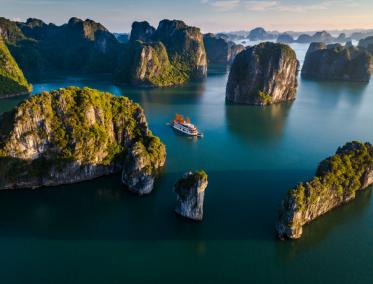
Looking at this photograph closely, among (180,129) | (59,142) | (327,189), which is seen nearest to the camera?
(327,189)

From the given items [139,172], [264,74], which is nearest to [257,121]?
[264,74]

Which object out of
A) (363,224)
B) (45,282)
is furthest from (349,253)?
(45,282)

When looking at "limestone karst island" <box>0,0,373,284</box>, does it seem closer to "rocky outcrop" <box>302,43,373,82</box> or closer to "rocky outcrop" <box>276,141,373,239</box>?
"rocky outcrop" <box>276,141,373,239</box>

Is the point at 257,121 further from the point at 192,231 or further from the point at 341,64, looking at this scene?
the point at 341,64

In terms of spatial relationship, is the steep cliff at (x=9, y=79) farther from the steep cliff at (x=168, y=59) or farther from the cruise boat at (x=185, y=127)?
the cruise boat at (x=185, y=127)

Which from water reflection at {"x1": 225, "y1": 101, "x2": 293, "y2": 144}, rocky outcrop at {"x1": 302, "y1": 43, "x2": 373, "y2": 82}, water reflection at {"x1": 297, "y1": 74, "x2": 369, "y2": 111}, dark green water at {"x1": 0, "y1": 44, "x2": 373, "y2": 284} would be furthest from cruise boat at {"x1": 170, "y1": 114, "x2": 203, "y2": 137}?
rocky outcrop at {"x1": 302, "y1": 43, "x2": 373, "y2": 82}

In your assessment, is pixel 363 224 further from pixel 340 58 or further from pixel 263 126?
pixel 340 58

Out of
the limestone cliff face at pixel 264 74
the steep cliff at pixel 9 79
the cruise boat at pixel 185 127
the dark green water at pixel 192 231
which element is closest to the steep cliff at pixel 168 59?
the steep cliff at pixel 9 79

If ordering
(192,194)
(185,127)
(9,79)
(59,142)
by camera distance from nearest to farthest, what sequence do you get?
(192,194), (59,142), (185,127), (9,79)
